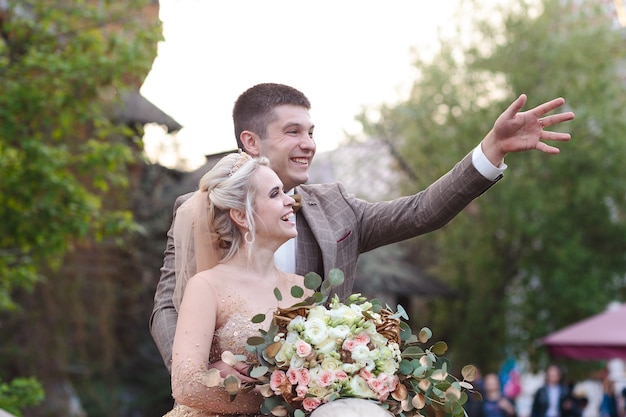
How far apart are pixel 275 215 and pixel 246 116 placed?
2.45 ft

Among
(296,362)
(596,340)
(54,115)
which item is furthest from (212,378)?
(596,340)

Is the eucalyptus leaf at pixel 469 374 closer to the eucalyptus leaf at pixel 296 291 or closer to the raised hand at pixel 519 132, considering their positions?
the eucalyptus leaf at pixel 296 291

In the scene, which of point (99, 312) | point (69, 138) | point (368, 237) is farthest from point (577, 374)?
point (368, 237)

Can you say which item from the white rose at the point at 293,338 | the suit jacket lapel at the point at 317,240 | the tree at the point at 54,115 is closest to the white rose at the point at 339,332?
the white rose at the point at 293,338

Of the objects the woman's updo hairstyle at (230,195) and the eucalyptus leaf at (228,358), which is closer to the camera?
the eucalyptus leaf at (228,358)

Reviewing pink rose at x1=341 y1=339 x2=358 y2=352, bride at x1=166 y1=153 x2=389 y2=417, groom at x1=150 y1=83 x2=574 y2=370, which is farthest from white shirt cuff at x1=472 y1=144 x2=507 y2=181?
pink rose at x1=341 y1=339 x2=358 y2=352

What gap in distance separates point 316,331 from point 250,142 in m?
1.28

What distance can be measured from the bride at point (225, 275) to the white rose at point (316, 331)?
27 centimetres

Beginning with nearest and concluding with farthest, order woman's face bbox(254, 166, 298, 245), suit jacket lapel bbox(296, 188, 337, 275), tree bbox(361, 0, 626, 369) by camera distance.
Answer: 1. woman's face bbox(254, 166, 298, 245)
2. suit jacket lapel bbox(296, 188, 337, 275)
3. tree bbox(361, 0, 626, 369)

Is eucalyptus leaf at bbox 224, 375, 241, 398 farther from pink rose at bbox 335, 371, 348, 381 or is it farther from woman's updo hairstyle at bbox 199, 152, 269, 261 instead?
woman's updo hairstyle at bbox 199, 152, 269, 261

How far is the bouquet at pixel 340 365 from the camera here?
10.8 feet

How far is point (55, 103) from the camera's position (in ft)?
30.6

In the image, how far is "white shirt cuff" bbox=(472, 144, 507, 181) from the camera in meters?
4.11

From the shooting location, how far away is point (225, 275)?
384 cm
